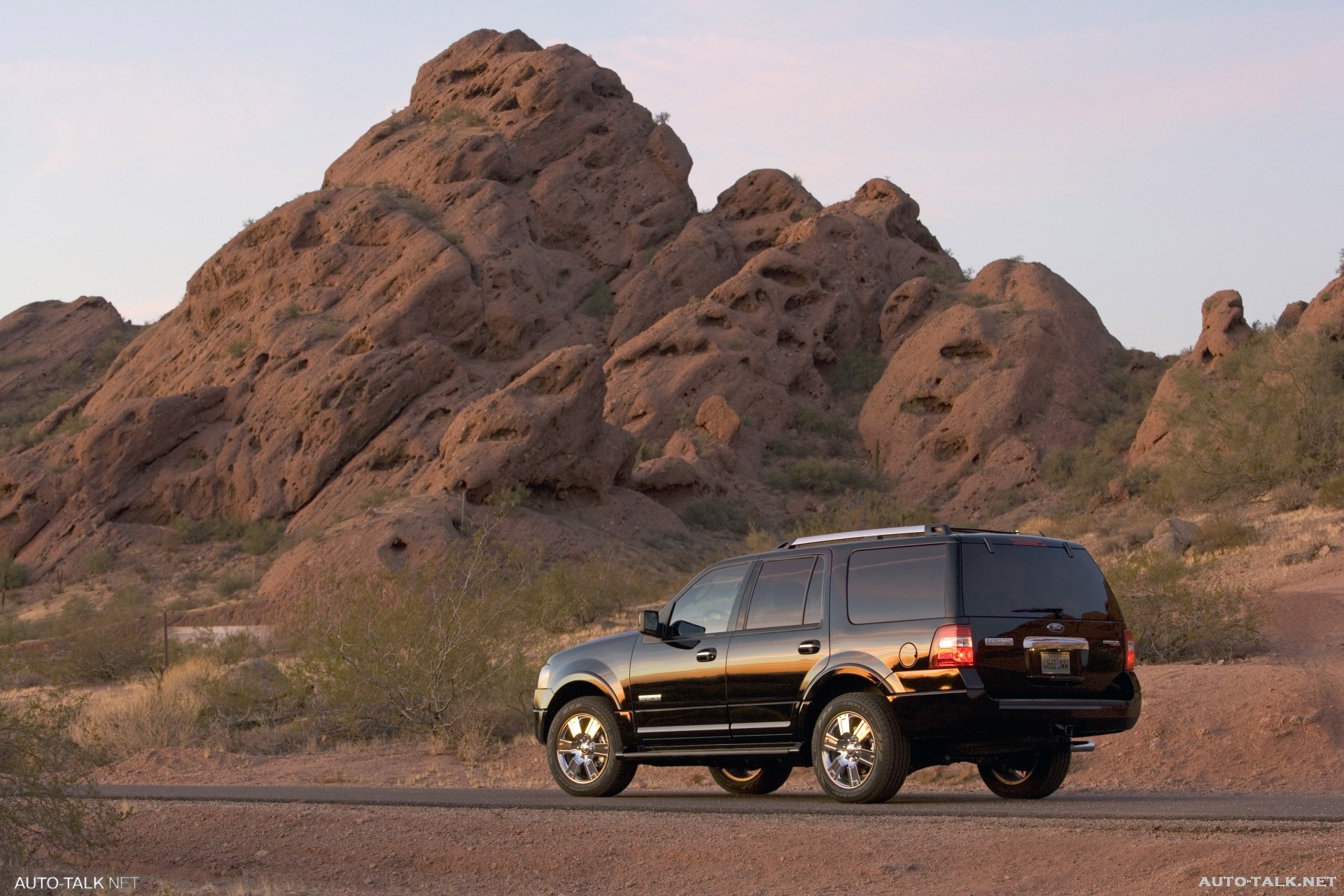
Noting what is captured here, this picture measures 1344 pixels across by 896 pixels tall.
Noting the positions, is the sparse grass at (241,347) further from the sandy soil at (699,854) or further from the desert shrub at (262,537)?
the sandy soil at (699,854)

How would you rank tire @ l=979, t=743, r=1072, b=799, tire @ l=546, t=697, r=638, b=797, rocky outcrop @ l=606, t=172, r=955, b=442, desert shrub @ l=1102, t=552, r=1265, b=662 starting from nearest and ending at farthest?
tire @ l=979, t=743, r=1072, b=799
tire @ l=546, t=697, r=638, b=797
desert shrub @ l=1102, t=552, r=1265, b=662
rocky outcrop @ l=606, t=172, r=955, b=442

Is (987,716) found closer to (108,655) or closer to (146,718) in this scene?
(146,718)

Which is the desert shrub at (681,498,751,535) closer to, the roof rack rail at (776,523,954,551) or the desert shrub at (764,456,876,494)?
the desert shrub at (764,456,876,494)

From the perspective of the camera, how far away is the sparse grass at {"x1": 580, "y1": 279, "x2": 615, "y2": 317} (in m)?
57.3

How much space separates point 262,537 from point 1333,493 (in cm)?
3111

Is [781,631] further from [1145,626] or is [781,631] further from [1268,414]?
[1268,414]

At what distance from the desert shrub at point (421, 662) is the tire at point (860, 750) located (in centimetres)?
832

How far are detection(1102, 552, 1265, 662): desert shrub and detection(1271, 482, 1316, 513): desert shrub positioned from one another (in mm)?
12776

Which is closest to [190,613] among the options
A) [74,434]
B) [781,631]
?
[74,434]

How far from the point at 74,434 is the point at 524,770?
3979 centimetres

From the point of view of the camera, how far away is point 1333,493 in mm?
29000

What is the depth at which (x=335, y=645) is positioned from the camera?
19.3 meters

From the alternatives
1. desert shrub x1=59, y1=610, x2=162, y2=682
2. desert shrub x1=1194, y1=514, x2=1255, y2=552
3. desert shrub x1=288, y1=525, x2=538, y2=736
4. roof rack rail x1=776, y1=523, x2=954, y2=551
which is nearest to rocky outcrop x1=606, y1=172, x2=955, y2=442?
desert shrub x1=59, y1=610, x2=162, y2=682

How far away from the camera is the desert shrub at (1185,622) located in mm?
18172
